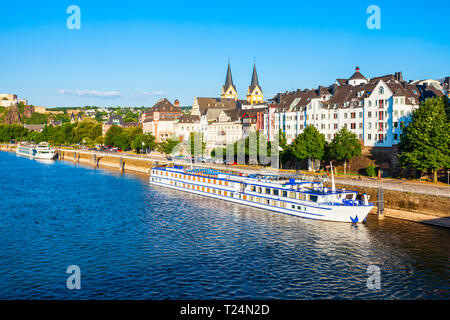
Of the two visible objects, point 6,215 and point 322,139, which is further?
point 322,139

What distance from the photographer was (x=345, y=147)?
3337 inches

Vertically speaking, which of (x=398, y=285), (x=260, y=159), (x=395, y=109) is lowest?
(x=398, y=285)

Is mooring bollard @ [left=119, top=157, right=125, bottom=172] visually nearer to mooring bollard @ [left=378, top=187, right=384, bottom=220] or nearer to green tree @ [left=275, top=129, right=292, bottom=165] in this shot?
green tree @ [left=275, top=129, right=292, bottom=165]

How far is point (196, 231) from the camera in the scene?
→ 51531 mm

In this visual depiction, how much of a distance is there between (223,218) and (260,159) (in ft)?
158

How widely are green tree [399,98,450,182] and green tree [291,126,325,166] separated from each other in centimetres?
1988

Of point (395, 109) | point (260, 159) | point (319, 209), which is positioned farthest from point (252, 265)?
point (260, 159)

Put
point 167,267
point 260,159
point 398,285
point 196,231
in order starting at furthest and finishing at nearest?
point 260,159 < point 196,231 < point 167,267 < point 398,285

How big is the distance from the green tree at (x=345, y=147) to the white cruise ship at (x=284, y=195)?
20.6 m

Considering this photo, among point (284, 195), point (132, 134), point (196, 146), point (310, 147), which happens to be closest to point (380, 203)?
point (284, 195)

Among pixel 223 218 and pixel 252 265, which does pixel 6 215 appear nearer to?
pixel 223 218

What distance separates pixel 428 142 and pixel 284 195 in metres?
24.2

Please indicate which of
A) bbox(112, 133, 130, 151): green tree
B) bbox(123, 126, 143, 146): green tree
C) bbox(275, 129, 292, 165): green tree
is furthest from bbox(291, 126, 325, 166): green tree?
bbox(112, 133, 130, 151): green tree

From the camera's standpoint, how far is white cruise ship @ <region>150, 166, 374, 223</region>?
184 feet
